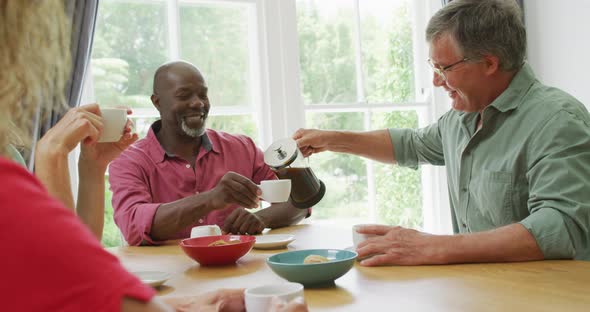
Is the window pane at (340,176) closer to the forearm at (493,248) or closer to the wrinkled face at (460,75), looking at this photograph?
the wrinkled face at (460,75)

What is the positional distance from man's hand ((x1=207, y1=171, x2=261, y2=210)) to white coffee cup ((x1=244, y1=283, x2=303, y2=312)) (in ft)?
3.12

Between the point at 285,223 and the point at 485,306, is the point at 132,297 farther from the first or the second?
the point at 285,223

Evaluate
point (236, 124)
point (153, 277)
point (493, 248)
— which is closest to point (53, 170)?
point (153, 277)

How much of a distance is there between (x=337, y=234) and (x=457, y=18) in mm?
842

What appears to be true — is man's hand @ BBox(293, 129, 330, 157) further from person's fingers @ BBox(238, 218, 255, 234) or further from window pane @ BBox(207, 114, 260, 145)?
window pane @ BBox(207, 114, 260, 145)

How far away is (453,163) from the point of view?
214 cm

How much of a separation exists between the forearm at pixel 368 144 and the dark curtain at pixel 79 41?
1.40 metres

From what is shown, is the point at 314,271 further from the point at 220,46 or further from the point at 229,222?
the point at 220,46

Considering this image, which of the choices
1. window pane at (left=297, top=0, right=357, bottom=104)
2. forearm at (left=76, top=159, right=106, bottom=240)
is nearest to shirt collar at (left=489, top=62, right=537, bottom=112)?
forearm at (left=76, top=159, right=106, bottom=240)

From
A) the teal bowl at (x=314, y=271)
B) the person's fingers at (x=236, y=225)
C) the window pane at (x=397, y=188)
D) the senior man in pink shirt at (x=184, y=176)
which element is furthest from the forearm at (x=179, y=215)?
the window pane at (x=397, y=188)

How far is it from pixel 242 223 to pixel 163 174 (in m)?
0.54

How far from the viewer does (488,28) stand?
1849 millimetres

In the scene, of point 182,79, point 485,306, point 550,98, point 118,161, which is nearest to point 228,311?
point 485,306

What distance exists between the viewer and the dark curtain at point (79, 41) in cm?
294
